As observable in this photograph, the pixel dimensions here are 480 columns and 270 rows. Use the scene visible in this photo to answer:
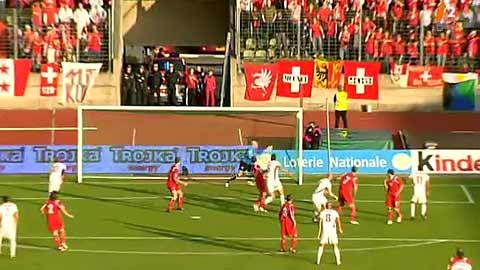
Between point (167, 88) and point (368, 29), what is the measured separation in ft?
28.5

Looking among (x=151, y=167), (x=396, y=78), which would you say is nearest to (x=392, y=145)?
(x=396, y=78)

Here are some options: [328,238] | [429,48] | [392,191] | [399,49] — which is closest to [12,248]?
[328,238]

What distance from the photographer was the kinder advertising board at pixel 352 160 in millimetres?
33844

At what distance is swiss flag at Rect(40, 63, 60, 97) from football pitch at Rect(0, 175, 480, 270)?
7.62 metres

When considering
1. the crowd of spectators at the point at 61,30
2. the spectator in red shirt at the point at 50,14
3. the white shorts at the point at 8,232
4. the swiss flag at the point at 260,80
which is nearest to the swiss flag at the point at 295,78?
the swiss flag at the point at 260,80

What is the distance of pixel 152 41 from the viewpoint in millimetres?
45312

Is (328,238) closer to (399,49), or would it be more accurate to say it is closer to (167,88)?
(167,88)

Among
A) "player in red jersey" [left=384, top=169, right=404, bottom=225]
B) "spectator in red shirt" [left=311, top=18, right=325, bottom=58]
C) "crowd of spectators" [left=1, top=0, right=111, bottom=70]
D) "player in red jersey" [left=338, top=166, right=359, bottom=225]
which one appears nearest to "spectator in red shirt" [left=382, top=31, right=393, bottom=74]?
"spectator in red shirt" [left=311, top=18, right=325, bottom=58]

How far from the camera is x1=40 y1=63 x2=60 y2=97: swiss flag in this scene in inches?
1583

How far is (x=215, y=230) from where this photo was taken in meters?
25.3

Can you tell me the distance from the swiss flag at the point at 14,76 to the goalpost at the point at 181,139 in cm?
333

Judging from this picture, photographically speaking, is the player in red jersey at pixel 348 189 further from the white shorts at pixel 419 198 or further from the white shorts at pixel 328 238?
the white shorts at pixel 328 238

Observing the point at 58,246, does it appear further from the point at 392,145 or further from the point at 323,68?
the point at 323,68

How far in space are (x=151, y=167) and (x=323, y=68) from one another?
1042 centimetres
